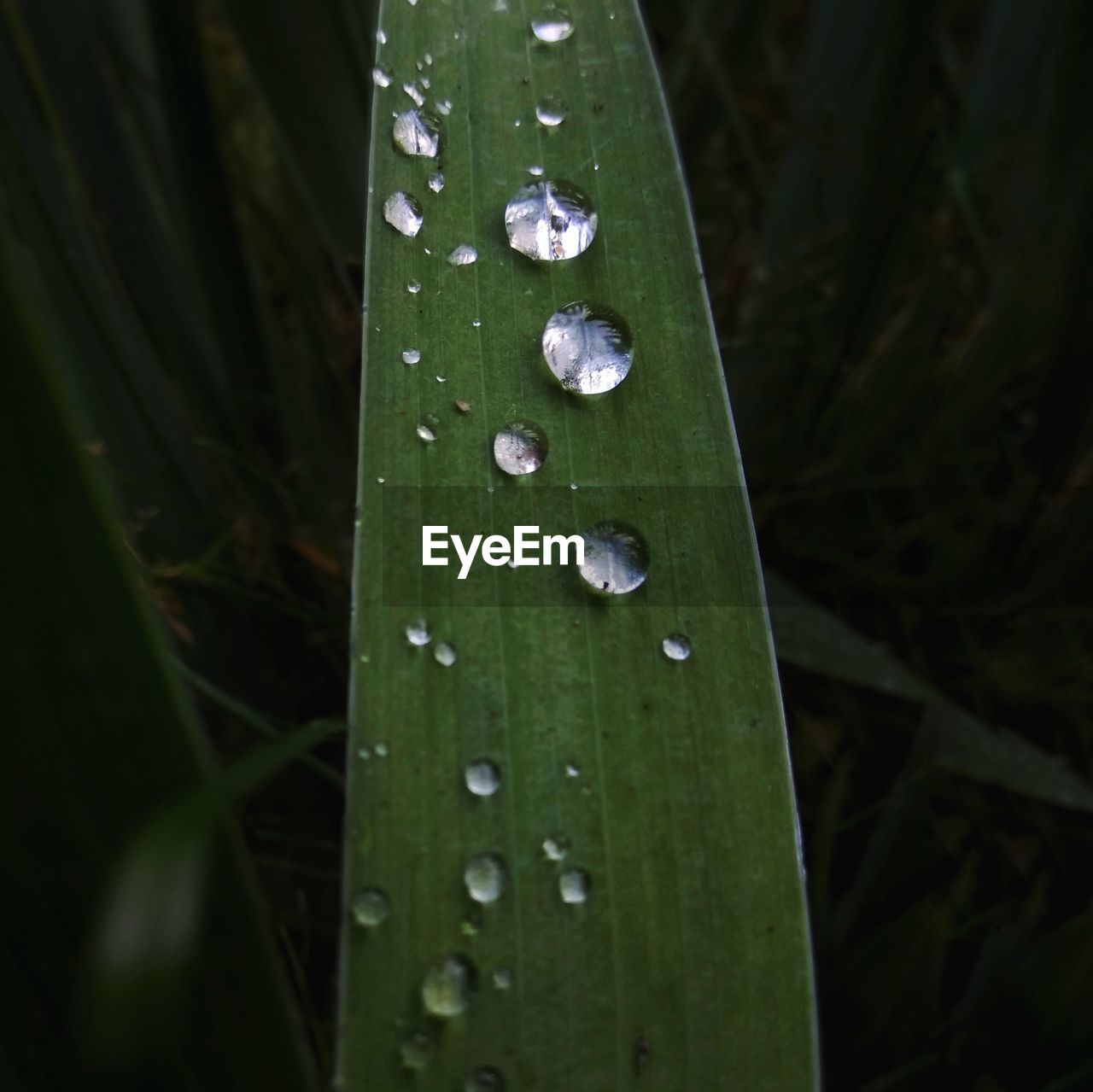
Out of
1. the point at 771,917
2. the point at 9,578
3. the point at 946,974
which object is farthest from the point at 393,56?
the point at 946,974

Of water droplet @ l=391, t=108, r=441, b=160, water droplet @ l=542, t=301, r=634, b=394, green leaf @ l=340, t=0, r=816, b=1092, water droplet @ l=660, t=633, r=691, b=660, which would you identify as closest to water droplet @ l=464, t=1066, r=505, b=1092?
green leaf @ l=340, t=0, r=816, b=1092

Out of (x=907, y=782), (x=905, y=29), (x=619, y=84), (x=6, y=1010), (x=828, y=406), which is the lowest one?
(x=6, y=1010)

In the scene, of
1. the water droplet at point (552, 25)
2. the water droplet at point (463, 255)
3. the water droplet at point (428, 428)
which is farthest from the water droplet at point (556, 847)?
the water droplet at point (552, 25)

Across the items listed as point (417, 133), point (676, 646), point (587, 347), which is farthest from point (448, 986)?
point (417, 133)

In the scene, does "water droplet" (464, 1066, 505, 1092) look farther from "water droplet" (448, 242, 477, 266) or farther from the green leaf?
"water droplet" (448, 242, 477, 266)

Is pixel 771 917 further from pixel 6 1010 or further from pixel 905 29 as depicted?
pixel 905 29
